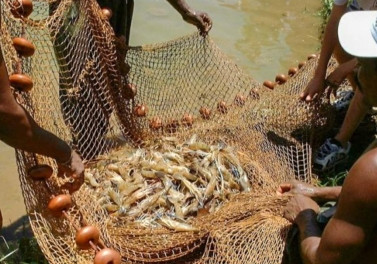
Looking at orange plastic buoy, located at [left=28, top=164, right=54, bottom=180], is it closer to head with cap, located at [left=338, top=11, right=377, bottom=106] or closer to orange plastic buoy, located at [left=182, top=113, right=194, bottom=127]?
head with cap, located at [left=338, top=11, right=377, bottom=106]

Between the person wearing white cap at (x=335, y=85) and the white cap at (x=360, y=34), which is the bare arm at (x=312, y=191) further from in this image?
the white cap at (x=360, y=34)

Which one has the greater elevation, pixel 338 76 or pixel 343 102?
pixel 338 76

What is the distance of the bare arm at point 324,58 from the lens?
4.44 meters

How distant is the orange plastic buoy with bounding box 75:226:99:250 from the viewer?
285 cm

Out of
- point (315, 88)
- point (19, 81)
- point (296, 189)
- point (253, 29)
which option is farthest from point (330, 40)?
point (253, 29)

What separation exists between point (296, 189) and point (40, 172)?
5.59 feet

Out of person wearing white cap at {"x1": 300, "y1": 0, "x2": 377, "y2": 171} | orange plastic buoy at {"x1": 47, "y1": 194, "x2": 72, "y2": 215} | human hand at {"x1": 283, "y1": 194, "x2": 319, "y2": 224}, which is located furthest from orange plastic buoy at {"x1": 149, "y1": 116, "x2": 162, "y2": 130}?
orange plastic buoy at {"x1": 47, "y1": 194, "x2": 72, "y2": 215}

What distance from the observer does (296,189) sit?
12.2 feet

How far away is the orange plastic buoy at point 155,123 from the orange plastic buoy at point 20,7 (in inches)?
63.4

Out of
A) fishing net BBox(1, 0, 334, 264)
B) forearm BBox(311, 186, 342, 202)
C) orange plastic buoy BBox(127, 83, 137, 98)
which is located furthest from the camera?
orange plastic buoy BBox(127, 83, 137, 98)

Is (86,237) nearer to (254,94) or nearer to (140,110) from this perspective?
(140,110)

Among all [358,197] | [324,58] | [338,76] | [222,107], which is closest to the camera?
[358,197]

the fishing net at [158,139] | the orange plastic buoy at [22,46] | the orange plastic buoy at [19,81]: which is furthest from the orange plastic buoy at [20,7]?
the orange plastic buoy at [19,81]

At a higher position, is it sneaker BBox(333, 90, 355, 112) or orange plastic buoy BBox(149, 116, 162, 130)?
sneaker BBox(333, 90, 355, 112)
